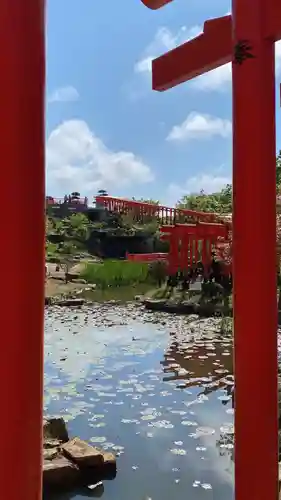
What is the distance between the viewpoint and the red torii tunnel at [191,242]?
10695mm

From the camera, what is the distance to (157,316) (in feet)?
30.5

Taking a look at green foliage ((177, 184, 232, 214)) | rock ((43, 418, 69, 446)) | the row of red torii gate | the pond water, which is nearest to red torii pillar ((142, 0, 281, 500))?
the pond water

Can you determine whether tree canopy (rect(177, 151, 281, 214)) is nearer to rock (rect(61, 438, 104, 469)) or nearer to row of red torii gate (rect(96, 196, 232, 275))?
row of red torii gate (rect(96, 196, 232, 275))

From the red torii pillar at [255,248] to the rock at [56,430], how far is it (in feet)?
8.00

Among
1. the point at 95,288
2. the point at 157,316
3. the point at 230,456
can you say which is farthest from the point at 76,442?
the point at 95,288

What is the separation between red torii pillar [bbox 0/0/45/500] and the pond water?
7.44 ft

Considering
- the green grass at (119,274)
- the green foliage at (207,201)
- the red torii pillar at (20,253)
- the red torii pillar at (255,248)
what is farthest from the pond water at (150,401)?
the green foliage at (207,201)

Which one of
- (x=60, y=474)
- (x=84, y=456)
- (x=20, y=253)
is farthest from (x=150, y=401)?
(x=20, y=253)

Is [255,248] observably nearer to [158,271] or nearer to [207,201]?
[158,271]

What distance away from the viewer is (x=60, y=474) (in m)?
3.08

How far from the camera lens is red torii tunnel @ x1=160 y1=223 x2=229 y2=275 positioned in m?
10.7

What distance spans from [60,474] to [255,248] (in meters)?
2.32

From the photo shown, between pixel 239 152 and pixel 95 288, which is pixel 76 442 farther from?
pixel 95 288

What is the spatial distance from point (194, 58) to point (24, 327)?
1221 mm
